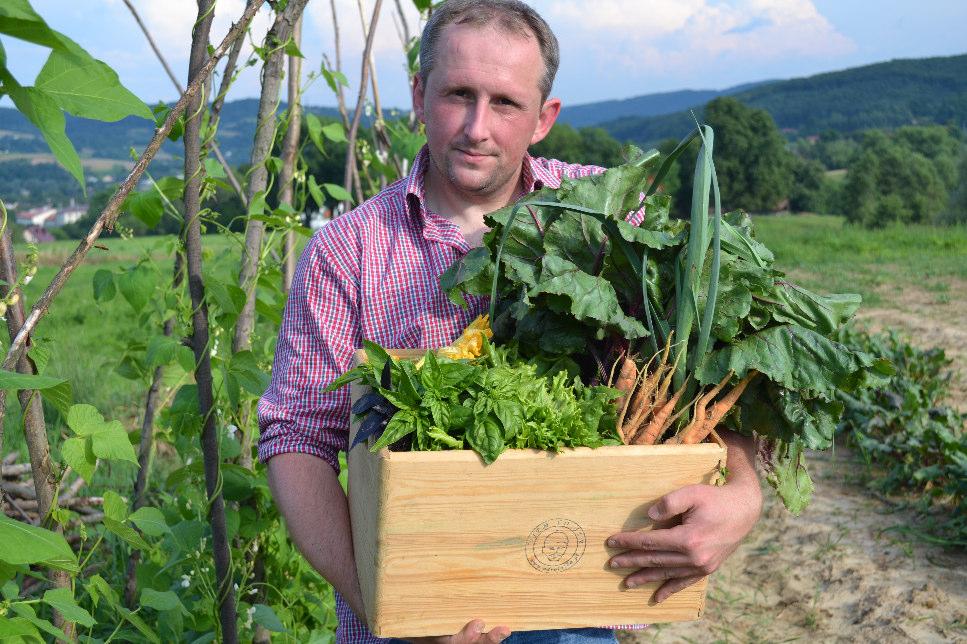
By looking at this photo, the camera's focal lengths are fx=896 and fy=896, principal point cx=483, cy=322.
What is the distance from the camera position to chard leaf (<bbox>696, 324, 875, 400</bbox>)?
5.13ft

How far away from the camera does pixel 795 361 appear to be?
1.60 metres

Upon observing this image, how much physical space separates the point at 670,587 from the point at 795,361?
0.46m

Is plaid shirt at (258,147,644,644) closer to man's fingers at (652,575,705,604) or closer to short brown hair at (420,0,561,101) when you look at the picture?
short brown hair at (420,0,561,101)

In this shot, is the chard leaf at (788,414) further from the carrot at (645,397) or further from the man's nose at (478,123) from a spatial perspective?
the man's nose at (478,123)

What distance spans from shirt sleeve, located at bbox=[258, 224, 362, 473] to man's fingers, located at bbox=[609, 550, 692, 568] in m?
0.72

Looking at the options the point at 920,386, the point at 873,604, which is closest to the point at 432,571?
the point at 873,604

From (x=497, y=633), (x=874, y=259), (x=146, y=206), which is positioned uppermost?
(x=146, y=206)

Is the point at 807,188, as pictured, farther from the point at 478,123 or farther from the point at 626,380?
the point at 626,380

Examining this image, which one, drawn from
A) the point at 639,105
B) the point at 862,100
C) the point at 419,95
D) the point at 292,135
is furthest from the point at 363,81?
the point at 639,105

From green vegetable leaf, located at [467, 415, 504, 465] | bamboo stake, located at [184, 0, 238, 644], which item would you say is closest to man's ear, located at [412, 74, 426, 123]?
bamboo stake, located at [184, 0, 238, 644]

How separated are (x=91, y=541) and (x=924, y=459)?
4148 mm

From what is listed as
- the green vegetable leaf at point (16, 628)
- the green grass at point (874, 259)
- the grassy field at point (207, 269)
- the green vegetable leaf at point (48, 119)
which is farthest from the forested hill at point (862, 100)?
the green vegetable leaf at point (48, 119)

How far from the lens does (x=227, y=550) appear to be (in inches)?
90.3

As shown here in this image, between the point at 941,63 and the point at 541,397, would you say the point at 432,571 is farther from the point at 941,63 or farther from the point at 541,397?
the point at 941,63
